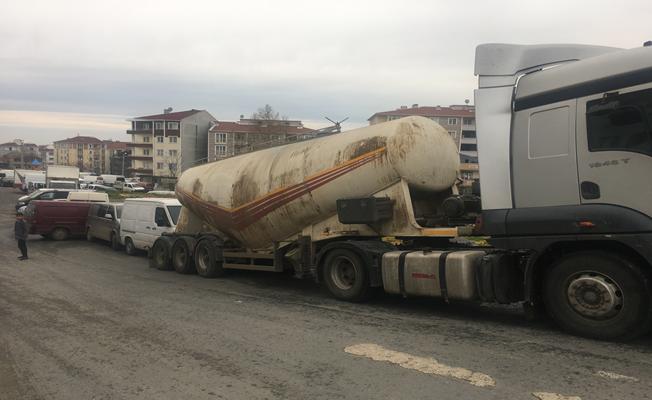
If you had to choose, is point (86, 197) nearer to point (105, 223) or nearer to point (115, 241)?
point (105, 223)

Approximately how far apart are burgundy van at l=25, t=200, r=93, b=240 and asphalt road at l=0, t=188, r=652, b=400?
11976mm

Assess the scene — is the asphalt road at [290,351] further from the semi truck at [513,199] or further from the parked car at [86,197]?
the parked car at [86,197]

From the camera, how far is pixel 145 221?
1645 centimetres

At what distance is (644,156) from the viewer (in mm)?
5469

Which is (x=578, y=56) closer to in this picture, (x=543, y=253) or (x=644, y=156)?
(x=644, y=156)

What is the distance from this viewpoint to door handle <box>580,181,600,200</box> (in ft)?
19.1

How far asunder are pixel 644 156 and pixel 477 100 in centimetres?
212

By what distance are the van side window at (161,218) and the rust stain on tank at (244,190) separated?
5.33 m

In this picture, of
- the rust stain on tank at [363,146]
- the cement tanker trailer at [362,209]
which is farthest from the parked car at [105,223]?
the rust stain on tank at [363,146]

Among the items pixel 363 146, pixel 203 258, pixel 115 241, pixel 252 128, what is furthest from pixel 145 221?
pixel 252 128

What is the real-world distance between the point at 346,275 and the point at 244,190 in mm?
3486

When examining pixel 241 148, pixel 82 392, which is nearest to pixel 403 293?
pixel 82 392

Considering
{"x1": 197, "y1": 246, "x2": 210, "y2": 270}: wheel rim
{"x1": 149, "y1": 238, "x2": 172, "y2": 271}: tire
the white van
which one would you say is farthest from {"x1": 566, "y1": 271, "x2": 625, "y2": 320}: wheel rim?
the white van

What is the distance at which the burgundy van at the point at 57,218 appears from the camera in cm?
2016
